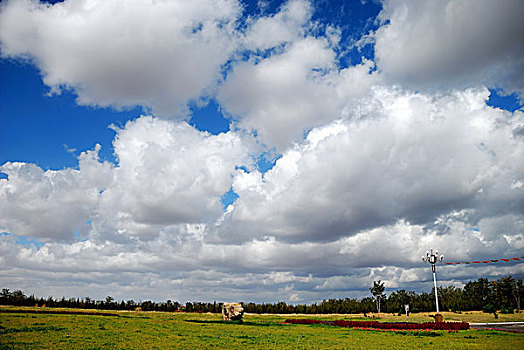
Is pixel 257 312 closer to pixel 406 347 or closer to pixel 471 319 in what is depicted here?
pixel 471 319

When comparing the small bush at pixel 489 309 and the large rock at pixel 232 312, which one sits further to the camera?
the small bush at pixel 489 309

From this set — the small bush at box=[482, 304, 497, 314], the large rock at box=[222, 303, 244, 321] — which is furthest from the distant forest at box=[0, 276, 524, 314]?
the large rock at box=[222, 303, 244, 321]

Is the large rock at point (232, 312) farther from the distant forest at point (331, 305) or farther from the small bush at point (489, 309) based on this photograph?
the small bush at point (489, 309)

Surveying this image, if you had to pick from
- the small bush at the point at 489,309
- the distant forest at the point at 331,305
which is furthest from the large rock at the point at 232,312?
the small bush at the point at 489,309

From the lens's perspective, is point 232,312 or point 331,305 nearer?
point 232,312

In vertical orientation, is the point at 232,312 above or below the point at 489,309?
above

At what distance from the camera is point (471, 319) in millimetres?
65812

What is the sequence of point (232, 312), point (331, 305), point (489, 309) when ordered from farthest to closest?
point (331, 305), point (489, 309), point (232, 312)

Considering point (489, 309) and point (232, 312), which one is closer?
point (232, 312)

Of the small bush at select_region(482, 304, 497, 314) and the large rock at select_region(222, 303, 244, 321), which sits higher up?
the large rock at select_region(222, 303, 244, 321)

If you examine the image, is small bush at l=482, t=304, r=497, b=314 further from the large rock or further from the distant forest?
the large rock

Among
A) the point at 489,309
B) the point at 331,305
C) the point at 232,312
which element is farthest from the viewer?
the point at 331,305

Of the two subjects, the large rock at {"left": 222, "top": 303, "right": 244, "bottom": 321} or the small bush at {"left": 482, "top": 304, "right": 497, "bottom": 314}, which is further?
the small bush at {"left": 482, "top": 304, "right": 497, "bottom": 314}

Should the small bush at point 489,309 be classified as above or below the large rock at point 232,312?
below
